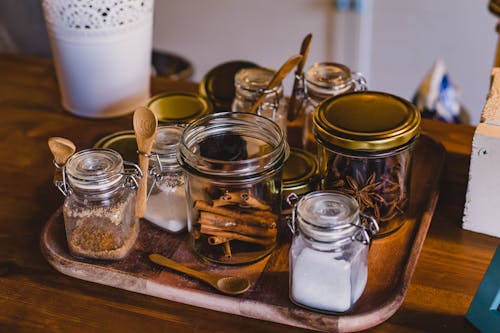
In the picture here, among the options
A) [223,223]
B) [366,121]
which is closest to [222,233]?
[223,223]

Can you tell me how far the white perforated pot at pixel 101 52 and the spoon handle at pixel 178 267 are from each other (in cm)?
44

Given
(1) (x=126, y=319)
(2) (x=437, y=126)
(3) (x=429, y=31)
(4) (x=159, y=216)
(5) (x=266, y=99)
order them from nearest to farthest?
(1) (x=126, y=319) → (4) (x=159, y=216) → (5) (x=266, y=99) → (2) (x=437, y=126) → (3) (x=429, y=31)

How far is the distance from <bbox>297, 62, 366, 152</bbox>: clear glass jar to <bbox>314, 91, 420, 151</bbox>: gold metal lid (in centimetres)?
9

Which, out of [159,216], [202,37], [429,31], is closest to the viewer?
[159,216]

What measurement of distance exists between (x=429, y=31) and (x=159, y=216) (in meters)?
1.51

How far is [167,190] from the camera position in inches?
38.8

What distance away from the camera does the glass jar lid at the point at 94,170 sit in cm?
88

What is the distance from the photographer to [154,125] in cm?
93

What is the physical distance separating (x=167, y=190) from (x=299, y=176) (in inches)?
7.6

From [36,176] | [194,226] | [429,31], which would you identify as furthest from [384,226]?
[429,31]

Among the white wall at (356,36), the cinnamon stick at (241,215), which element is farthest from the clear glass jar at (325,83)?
the white wall at (356,36)

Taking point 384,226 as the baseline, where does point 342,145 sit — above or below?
above

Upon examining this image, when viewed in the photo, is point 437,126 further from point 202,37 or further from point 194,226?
point 202,37

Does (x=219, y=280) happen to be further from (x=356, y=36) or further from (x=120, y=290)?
(x=356, y=36)
